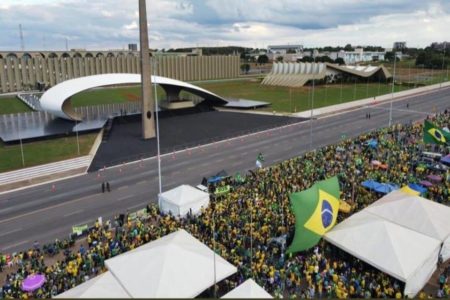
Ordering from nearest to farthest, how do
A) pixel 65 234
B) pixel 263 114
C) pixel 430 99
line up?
pixel 65 234 < pixel 263 114 < pixel 430 99

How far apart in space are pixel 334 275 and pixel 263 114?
4293 cm

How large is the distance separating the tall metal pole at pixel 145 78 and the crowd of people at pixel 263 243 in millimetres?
15846

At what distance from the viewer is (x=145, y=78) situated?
130ft

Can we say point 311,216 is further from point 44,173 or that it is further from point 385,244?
point 44,173

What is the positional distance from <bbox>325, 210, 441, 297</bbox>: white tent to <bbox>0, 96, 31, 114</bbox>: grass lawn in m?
62.7

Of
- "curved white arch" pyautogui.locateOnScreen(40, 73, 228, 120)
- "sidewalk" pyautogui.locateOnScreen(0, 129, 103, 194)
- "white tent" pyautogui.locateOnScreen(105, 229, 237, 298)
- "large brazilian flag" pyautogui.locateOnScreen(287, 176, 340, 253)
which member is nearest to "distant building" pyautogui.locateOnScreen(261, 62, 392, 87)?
"curved white arch" pyautogui.locateOnScreen(40, 73, 228, 120)

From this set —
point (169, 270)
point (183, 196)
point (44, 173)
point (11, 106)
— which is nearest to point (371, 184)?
point (183, 196)

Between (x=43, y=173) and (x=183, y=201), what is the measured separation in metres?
15.8

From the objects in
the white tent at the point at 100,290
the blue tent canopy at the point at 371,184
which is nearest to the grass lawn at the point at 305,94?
the blue tent canopy at the point at 371,184

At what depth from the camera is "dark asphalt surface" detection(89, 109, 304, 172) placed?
35675 millimetres

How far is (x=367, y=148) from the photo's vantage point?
3425cm

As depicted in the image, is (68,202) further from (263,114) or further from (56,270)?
(263,114)

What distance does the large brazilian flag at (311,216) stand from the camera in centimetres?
1627

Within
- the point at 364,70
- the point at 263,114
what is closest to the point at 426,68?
the point at 364,70
